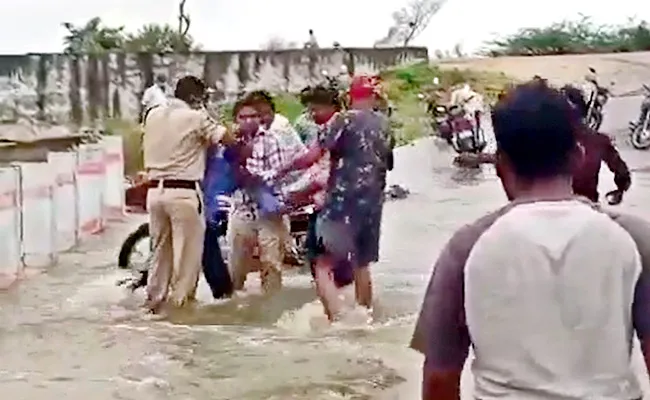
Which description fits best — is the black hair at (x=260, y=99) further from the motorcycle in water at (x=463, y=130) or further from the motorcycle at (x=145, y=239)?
the motorcycle in water at (x=463, y=130)

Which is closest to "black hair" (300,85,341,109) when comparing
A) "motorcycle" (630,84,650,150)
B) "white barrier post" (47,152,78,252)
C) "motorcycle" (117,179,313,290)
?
"motorcycle" (117,179,313,290)

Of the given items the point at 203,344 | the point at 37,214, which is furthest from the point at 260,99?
the point at 37,214

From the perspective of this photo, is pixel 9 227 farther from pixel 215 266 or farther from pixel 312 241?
pixel 312 241

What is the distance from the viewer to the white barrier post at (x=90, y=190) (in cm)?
1376

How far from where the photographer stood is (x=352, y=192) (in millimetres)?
8000

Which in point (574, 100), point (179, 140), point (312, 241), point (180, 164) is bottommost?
point (312, 241)

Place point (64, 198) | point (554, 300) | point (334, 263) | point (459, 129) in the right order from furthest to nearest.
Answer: point (459, 129), point (64, 198), point (334, 263), point (554, 300)

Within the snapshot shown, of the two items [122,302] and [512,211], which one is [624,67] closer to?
[122,302]

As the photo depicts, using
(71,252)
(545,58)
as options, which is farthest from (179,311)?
(545,58)

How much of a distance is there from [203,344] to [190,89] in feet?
4.79

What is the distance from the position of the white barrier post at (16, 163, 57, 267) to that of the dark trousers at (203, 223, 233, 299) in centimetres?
211

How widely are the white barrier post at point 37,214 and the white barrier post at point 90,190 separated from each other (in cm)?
127

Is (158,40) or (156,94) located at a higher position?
(158,40)

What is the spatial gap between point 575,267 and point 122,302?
763 centimetres
